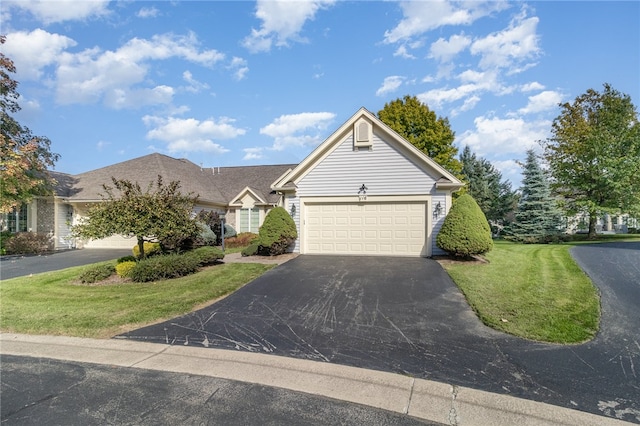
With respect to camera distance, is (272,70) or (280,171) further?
(280,171)

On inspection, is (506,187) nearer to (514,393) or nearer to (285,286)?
(285,286)

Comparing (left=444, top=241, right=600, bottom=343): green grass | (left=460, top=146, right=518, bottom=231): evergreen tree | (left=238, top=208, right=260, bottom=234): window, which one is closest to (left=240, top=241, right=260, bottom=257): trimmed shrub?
(left=444, top=241, right=600, bottom=343): green grass

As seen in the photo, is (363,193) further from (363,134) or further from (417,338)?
(417,338)

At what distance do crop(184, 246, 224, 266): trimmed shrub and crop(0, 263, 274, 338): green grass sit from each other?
50cm

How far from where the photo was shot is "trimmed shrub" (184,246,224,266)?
1075cm

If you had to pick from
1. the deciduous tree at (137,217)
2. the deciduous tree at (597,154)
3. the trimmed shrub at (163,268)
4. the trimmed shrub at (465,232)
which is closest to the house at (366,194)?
the trimmed shrub at (465,232)

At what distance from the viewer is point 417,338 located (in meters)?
5.07

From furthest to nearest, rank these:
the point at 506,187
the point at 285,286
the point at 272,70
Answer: the point at 506,187
the point at 272,70
the point at 285,286

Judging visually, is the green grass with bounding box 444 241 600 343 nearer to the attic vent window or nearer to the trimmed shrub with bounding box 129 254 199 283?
the attic vent window

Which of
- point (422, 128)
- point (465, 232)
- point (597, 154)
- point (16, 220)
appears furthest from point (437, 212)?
point (16, 220)

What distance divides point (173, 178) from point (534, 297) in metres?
20.3

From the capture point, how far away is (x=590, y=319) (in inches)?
219

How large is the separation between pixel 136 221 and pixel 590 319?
1144 centimetres

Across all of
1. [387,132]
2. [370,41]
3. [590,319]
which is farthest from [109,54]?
[590,319]
